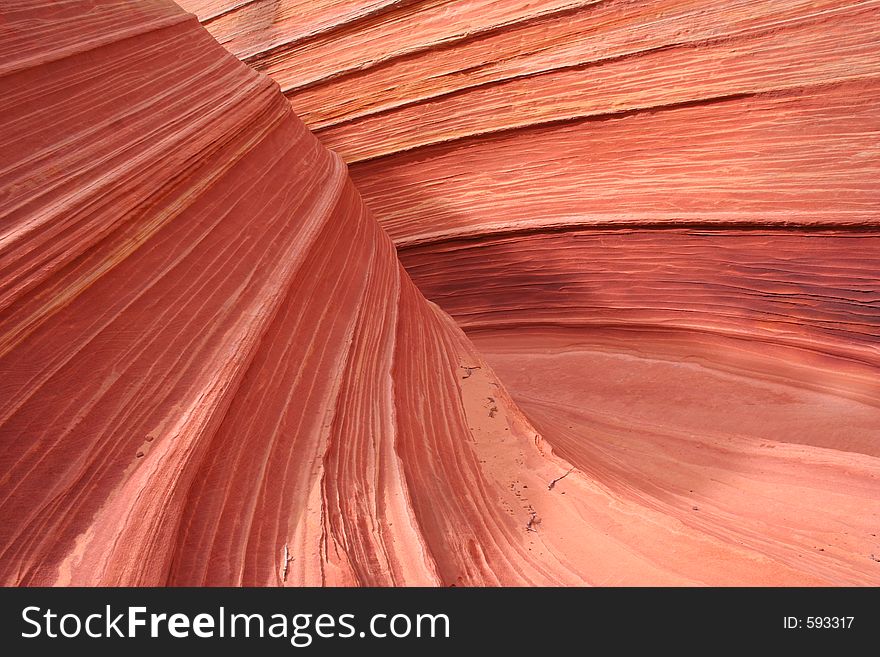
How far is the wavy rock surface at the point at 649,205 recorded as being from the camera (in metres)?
2.34

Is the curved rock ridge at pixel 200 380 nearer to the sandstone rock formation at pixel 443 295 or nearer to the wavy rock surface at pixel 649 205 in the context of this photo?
the sandstone rock formation at pixel 443 295

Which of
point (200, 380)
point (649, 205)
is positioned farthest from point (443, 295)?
point (200, 380)

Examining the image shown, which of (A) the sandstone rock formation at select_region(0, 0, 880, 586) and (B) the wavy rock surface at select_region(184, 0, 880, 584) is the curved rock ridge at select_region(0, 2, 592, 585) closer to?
(A) the sandstone rock formation at select_region(0, 0, 880, 586)

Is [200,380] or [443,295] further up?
[443,295]

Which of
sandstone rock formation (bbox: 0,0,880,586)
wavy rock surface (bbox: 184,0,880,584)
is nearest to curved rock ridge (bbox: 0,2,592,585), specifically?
sandstone rock formation (bbox: 0,0,880,586)

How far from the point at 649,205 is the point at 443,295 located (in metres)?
0.97

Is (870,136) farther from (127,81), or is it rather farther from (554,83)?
(127,81)

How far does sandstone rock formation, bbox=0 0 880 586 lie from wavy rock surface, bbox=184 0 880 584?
0.01 m

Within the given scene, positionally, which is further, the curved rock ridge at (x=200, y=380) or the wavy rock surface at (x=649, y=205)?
the wavy rock surface at (x=649, y=205)

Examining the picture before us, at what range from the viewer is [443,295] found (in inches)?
129

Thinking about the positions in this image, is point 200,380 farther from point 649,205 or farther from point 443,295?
point 443,295

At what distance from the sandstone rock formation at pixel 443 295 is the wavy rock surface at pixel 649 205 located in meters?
0.01

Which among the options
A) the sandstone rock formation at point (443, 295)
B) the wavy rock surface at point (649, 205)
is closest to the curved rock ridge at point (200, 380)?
the sandstone rock formation at point (443, 295)

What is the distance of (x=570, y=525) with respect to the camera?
1.31m
